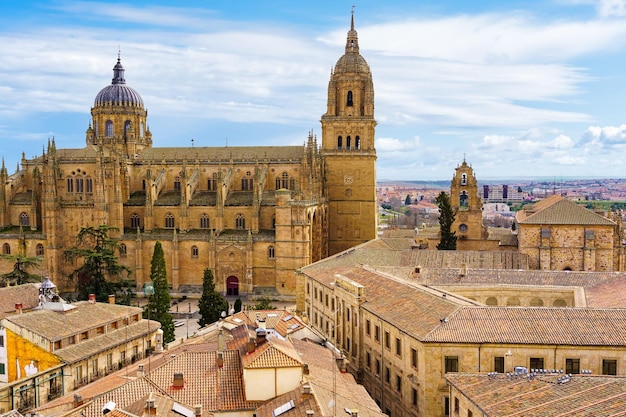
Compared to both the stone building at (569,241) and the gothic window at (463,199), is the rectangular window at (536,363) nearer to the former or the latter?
the stone building at (569,241)

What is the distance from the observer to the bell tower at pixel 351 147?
77.6 metres

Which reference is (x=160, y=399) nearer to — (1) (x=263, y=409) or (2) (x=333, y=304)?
(1) (x=263, y=409)

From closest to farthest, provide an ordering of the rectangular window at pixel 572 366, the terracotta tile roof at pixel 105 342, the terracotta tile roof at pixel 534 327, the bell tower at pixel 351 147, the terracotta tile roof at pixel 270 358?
1. the terracotta tile roof at pixel 270 358
2. the rectangular window at pixel 572 366
3. the terracotta tile roof at pixel 534 327
4. the terracotta tile roof at pixel 105 342
5. the bell tower at pixel 351 147

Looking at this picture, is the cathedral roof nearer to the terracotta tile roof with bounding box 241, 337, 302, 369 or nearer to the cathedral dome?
the cathedral dome

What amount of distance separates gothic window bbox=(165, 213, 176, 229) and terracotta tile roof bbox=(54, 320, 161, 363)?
101 feet

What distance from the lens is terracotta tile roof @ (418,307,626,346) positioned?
96.0 ft

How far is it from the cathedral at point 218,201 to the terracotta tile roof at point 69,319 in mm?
26693

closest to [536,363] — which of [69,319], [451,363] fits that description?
[451,363]

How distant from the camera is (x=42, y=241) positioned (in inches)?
2901

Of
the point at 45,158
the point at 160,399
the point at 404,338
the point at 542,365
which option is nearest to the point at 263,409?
the point at 160,399

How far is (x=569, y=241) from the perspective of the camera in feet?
183

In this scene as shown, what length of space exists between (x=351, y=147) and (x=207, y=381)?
5370 cm

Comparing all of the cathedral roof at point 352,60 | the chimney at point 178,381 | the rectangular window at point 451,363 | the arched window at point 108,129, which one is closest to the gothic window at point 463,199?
the cathedral roof at point 352,60

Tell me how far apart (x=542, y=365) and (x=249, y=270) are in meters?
43.5
